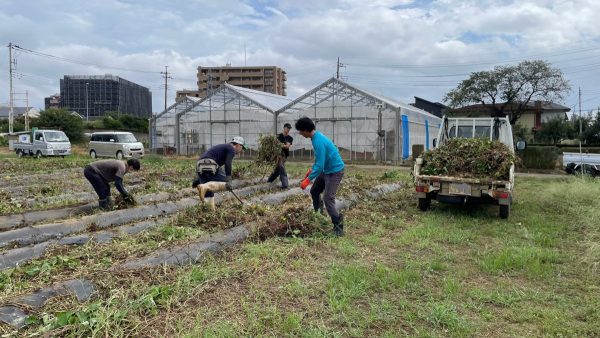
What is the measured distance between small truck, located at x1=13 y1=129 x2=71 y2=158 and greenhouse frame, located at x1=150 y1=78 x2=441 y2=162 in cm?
629

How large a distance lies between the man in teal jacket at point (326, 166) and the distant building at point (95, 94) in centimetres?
6500

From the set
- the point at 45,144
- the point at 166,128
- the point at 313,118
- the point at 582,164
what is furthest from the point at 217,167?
the point at 166,128

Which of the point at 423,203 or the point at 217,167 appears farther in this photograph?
the point at 423,203

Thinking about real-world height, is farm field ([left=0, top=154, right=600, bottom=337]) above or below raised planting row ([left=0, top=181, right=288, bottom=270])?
below

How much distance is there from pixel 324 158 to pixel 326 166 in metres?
0.21

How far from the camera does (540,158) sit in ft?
62.6

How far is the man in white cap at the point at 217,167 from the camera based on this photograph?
6.77 meters

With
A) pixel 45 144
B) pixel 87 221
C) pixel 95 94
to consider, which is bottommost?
pixel 87 221

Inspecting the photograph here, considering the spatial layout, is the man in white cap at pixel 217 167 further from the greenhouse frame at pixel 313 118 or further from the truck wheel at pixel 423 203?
the greenhouse frame at pixel 313 118

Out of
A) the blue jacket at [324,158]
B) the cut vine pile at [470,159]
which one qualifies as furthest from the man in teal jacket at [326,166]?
the cut vine pile at [470,159]

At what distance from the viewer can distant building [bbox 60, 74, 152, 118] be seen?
66312mm

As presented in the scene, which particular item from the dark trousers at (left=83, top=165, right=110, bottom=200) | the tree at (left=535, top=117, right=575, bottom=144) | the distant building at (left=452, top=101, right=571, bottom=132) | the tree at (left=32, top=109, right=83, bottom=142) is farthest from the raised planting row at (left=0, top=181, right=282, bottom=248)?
the distant building at (left=452, top=101, right=571, bottom=132)

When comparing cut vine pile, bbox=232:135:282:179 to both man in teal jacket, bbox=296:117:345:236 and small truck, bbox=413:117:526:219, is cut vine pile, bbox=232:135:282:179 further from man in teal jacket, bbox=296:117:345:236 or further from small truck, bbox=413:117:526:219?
man in teal jacket, bbox=296:117:345:236

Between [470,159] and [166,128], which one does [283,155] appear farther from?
[166,128]
